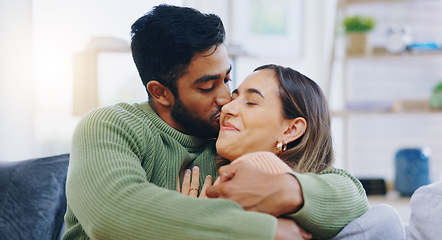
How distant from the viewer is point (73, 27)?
3.01 meters

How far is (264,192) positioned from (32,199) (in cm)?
99

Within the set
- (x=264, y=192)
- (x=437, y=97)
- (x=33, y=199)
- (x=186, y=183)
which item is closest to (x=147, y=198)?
(x=264, y=192)

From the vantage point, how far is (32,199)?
5.90ft

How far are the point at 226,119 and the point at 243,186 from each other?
0.36 meters

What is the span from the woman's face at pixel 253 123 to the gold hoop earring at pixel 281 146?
0.01m

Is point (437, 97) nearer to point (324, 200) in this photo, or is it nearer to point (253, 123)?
point (253, 123)

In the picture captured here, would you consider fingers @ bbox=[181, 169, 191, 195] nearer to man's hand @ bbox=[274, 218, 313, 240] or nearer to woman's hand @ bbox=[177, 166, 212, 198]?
woman's hand @ bbox=[177, 166, 212, 198]

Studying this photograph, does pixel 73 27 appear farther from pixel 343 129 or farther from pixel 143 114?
pixel 343 129

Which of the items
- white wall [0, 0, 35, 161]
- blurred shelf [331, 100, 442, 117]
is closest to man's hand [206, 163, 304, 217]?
white wall [0, 0, 35, 161]

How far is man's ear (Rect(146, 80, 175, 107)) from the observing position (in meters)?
1.60

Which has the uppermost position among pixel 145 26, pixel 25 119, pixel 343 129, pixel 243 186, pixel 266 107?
pixel 145 26

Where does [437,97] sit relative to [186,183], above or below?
below

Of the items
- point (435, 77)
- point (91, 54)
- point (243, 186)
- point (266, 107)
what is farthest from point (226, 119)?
point (435, 77)

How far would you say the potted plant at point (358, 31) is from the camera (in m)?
3.85
